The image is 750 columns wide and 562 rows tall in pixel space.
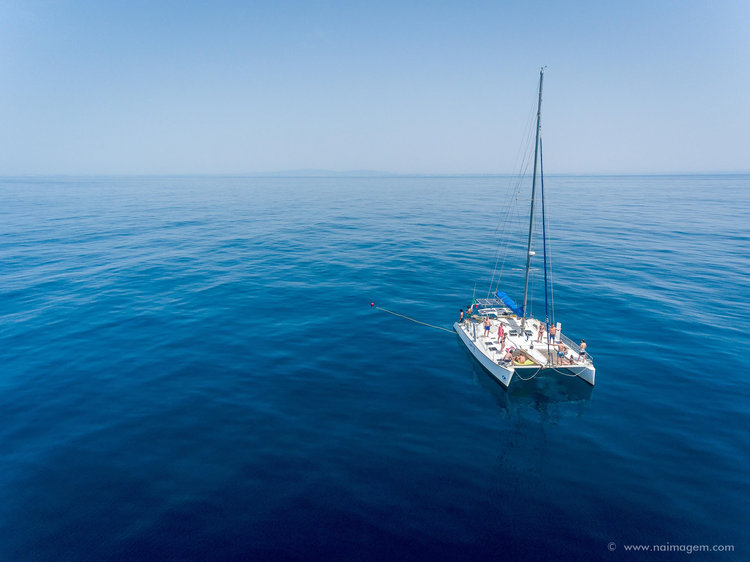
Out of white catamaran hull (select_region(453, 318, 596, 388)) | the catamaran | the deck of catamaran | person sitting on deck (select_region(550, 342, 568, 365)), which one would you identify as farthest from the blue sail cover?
person sitting on deck (select_region(550, 342, 568, 365))

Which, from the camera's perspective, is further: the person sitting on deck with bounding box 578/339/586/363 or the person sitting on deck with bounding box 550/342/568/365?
the person sitting on deck with bounding box 550/342/568/365

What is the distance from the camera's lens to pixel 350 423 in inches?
878

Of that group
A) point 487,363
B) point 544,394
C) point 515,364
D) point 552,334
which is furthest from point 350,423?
point 552,334

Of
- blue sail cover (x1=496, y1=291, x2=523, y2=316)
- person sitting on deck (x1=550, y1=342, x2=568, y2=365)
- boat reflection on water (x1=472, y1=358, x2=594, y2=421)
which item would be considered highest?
blue sail cover (x1=496, y1=291, x2=523, y2=316)

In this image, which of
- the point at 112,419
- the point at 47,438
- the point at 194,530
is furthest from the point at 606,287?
the point at 47,438

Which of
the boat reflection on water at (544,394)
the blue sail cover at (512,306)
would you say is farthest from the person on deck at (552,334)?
the blue sail cover at (512,306)

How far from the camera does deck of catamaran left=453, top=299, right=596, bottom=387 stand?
26.0 meters

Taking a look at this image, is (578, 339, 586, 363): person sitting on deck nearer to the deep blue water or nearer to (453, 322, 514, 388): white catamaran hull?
the deep blue water

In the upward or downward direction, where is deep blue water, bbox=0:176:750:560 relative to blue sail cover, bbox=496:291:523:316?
downward

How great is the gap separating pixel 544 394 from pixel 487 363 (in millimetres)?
4518

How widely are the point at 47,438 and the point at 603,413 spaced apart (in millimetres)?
35950

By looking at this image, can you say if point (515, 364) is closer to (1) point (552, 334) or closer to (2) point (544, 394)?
(2) point (544, 394)

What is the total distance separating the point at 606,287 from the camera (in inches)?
1781

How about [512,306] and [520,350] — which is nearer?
[520,350]
